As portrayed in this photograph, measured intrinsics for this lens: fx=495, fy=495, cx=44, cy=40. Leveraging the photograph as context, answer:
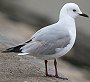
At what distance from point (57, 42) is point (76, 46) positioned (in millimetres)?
8648

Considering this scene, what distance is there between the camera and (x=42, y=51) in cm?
746

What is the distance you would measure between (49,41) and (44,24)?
37.9 ft

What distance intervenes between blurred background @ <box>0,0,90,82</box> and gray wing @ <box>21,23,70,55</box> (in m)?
5.30

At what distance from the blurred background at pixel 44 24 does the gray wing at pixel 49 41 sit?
5298 millimetres

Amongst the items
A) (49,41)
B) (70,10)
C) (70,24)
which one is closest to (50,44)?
(49,41)

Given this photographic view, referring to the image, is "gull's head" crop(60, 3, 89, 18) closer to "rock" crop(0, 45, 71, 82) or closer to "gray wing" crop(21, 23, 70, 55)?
"gray wing" crop(21, 23, 70, 55)

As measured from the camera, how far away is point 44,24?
1903cm

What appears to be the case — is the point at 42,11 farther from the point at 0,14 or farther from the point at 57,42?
the point at 57,42

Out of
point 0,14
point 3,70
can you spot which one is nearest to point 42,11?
point 0,14

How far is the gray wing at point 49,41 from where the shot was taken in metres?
7.46

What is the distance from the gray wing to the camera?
A: 7.46m

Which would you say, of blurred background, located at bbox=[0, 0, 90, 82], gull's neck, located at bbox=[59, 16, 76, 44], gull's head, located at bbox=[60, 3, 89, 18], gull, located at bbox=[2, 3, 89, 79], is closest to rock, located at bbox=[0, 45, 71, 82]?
gull, located at bbox=[2, 3, 89, 79]

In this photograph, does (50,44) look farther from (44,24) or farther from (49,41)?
(44,24)

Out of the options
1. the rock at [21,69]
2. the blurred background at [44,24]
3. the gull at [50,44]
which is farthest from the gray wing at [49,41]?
the blurred background at [44,24]
